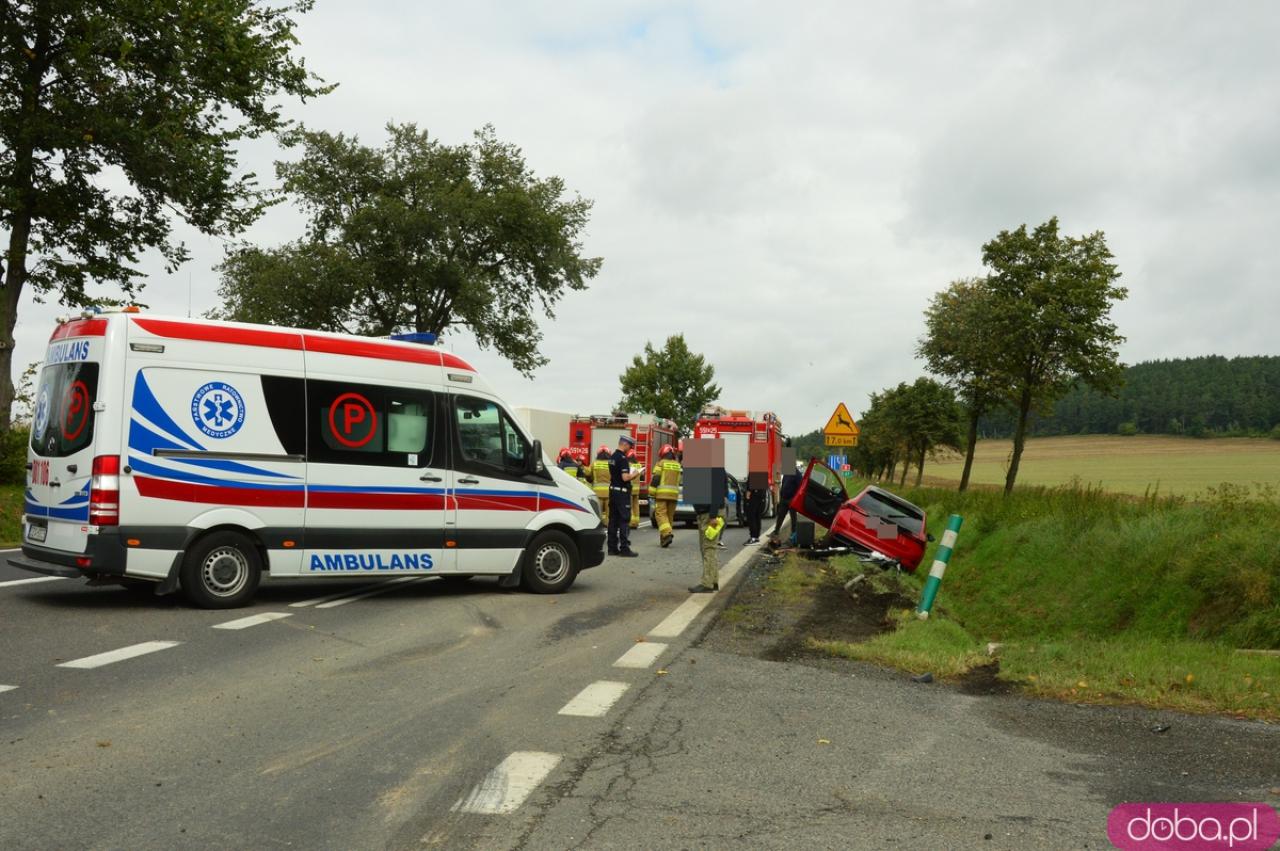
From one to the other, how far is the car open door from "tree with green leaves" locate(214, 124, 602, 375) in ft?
76.0

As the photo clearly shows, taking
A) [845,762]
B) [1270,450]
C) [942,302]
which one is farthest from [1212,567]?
[1270,450]

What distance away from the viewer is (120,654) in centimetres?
759

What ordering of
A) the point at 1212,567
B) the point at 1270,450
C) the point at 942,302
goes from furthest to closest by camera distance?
the point at 1270,450 < the point at 942,302 < the point at 1212,567

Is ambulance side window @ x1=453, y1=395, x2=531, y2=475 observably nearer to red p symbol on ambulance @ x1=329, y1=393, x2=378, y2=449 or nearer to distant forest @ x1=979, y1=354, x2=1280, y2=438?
red p symbol on ambulance @ x1=329, y1=393, x2=378, y2=449

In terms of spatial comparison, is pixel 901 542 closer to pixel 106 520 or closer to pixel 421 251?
pixel 106 520

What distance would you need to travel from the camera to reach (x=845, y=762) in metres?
5.10

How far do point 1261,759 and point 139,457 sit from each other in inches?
325

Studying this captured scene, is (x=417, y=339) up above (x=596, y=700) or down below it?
above

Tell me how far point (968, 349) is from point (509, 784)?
1577 inches

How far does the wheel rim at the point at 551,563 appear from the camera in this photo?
1183 centimetres

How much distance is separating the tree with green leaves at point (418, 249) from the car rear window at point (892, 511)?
24435 mm

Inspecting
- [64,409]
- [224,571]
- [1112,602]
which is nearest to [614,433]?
[1112,602]

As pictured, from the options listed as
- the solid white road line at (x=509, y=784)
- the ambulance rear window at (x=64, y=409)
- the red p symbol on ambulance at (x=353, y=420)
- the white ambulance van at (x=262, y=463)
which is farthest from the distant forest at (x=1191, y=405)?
the solid white road line at (x=509, y=784)

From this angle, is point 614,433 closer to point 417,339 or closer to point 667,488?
point 667,488
